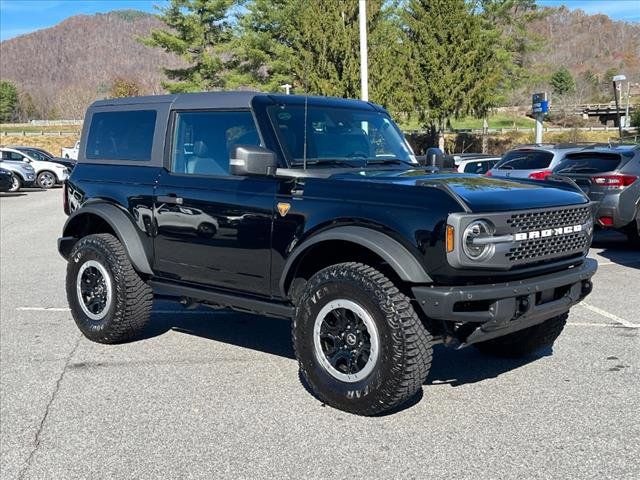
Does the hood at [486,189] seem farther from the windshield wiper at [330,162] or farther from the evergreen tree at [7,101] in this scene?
the evergreen tree at [7,101]

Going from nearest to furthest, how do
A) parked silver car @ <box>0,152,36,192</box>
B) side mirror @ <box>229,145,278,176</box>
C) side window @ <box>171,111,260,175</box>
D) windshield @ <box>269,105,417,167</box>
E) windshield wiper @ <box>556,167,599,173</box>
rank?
1. side mirror @ <box>229,145,278,176</box>
2. windshield @ <box>269,105,417,167</box>
3. side window @ <box>171,111,260,175</box>
4. windshield wiper @ <box>556,167,599,173</box>
5. parked silver car @ <box>0,152,36,192</box>

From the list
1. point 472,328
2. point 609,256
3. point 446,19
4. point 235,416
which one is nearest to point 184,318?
point 235,416

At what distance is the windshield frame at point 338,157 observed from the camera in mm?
4883

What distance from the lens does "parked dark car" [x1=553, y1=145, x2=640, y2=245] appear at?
9.86 meters

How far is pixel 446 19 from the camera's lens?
122ft

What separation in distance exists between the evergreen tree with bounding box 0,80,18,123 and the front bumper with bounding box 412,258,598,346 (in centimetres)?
11823

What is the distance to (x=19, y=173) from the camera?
26.9 metres

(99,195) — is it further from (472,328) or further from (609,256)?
(609,256)

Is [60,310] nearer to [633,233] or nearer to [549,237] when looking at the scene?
[549,237]

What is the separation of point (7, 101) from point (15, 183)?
9357cm

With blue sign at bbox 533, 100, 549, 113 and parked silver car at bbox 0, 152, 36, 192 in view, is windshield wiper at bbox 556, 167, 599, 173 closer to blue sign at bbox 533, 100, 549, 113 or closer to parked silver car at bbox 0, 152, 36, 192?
blue sign at bbox 533, 100, 549, 113

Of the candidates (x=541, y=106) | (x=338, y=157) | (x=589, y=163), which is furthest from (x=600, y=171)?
(x=541, y=106)

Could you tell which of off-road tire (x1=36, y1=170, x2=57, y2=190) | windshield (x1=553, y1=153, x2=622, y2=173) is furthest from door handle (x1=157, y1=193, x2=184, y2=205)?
off-road tire (x1=36, y1=170, x2=57, y2=190)

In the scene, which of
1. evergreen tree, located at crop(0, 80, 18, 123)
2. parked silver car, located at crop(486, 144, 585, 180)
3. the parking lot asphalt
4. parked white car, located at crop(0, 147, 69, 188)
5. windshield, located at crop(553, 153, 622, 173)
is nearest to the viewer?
the parking lot asphalt
